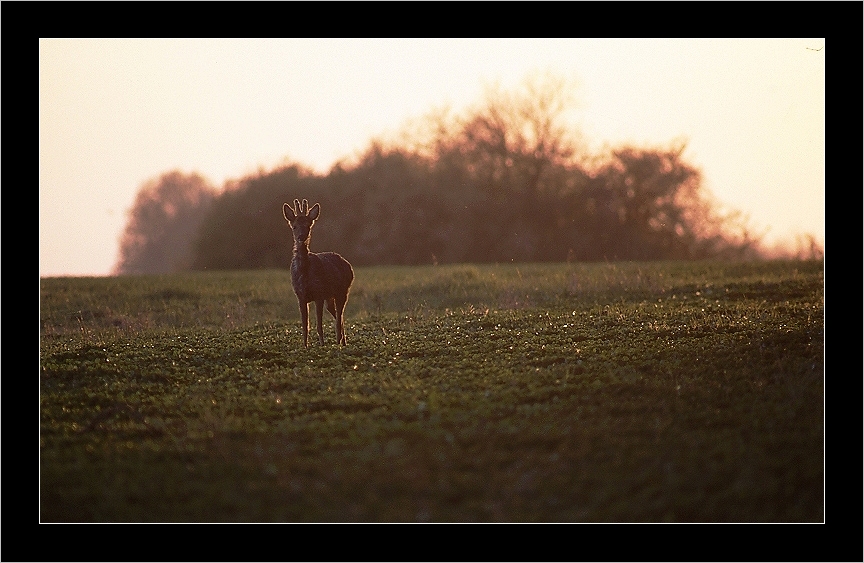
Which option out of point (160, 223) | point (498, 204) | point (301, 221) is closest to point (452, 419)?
point (301, 221)

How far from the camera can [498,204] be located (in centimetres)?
5438

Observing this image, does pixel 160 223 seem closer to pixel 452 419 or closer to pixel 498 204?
pixel 498 204

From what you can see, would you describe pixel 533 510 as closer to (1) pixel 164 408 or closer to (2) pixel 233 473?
(2) pixel 233 473

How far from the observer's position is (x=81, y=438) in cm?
1125

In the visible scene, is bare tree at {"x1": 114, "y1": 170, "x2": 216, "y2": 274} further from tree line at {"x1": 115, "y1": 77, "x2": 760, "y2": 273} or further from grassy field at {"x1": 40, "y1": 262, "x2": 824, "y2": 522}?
grassy field at {"x1": 40, "y1": 262, "x2": 824, "y2": 522}

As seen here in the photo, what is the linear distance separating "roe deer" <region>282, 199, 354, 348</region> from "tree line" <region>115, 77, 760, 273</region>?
35.7 m

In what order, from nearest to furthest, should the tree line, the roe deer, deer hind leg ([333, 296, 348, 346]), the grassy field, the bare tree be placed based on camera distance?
the grassy field, the roe deer, deer hind leg ([333, 296, 348, 346]), the tree line, the bare tree

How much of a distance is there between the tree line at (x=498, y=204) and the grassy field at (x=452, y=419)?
3363 centimetres

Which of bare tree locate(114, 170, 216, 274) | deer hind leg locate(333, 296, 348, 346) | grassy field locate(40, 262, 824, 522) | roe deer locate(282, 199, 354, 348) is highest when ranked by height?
bare tree locate(114, 170, 216, 274)

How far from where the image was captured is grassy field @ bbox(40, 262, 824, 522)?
934 centimetres

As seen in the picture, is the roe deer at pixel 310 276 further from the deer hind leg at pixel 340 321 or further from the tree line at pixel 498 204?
the tree line at pixel 498 204

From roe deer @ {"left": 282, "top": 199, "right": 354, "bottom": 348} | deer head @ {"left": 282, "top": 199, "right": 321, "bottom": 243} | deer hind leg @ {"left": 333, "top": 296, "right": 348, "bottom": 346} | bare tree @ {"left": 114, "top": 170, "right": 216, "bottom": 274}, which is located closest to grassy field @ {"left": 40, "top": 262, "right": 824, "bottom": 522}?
deer hind leg @ {"left": 333, "top": 296, "right": 348, "bottom": 346}

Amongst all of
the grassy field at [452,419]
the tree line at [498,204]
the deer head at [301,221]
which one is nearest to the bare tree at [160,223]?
the tree line at [498,204]

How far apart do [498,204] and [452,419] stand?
43776 millimetres
